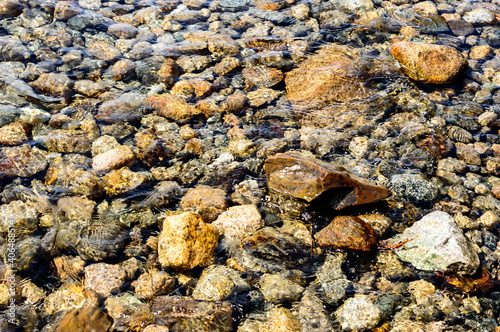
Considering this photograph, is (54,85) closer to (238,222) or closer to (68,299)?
(68,299)

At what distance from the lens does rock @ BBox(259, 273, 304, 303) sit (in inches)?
131

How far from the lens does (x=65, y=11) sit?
746 cm

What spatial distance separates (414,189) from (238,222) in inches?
83.3

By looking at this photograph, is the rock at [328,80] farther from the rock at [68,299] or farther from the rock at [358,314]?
the rock at [68,299]

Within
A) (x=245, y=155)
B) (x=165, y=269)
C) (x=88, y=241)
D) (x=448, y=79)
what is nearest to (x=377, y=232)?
(x=245, y=155)

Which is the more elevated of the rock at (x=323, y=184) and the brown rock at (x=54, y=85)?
the brown rock at (x=54, y=85)

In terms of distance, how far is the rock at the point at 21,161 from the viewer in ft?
14.7

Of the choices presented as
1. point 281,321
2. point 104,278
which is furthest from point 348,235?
point 104,278

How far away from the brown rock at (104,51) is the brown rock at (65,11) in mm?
1266

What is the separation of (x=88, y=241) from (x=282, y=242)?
2.04 metres

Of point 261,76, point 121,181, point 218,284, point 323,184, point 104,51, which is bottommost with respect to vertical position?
point 218,284

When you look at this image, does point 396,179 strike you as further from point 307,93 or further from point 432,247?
point 307,93

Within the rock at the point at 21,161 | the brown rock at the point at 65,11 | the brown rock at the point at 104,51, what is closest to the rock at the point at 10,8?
the brown rock at the point at 65,11

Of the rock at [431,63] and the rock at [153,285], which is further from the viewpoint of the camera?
the rock at [431,63]
